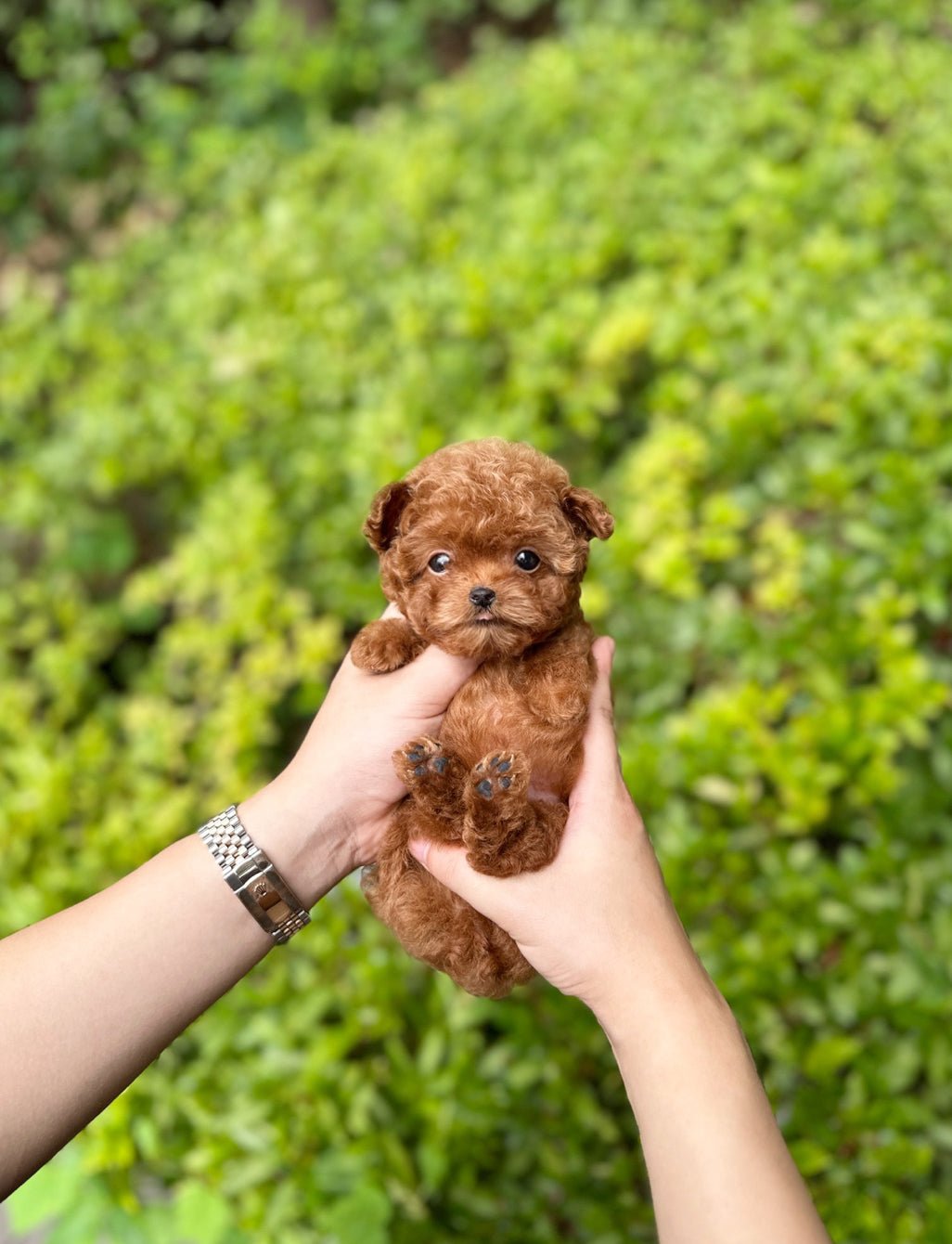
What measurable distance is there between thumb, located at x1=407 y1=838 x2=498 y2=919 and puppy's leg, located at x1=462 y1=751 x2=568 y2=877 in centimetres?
3

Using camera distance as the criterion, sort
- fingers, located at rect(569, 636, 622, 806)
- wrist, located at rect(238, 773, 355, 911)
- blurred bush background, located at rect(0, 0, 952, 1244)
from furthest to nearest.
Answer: blurred bush background, located at rect(0, 0, 952, 1244) < wrist, located at rect(238, 773, 355, 911) < fingers, located at rect(569, 636, 622, 806)

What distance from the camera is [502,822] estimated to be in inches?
62.3

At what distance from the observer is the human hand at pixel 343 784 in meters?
1.78

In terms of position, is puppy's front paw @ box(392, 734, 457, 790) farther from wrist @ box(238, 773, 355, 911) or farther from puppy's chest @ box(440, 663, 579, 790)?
wrist @ box(238, 773, 355, 911)

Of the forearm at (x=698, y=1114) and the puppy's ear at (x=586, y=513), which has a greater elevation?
the puppy's ear at (x=586, y=513)

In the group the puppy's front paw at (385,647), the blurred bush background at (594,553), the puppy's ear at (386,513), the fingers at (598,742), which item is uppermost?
the puppy's ear at (386,513)

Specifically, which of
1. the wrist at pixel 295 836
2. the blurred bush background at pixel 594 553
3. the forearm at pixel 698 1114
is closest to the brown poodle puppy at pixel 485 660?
the wrist at pixel 295 836

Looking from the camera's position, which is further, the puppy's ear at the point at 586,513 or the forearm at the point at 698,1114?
the puppy's ear at the point at 586,513

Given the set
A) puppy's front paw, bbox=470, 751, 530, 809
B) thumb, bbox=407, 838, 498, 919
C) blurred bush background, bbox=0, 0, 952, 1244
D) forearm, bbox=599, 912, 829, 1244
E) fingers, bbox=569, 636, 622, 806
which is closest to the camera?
forearm, bbox=599, 912, 829, 1244

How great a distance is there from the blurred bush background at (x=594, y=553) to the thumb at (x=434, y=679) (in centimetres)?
130

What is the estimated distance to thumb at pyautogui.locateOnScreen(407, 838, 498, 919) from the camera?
5.45 feet

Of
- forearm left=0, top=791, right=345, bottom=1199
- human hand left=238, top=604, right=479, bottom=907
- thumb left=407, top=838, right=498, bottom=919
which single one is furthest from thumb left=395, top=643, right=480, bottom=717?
forearm left=0, top=791, right=345, bottom=1199

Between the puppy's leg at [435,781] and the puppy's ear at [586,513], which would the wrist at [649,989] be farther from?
the puppy's ear at [586,513]

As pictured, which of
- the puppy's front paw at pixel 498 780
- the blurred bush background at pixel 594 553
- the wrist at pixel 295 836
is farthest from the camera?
the blurred bush background at pixel 594 553
